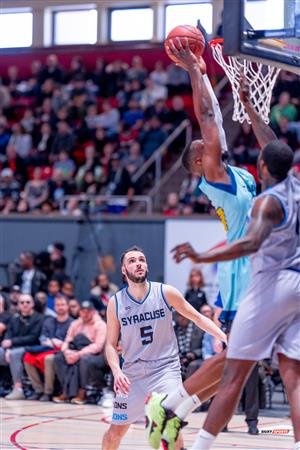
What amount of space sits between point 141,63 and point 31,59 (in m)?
4.04

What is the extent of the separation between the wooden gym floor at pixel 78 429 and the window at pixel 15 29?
15194mm

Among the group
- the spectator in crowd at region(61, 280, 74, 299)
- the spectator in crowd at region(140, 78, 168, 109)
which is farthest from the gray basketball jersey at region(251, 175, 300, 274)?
the spectator in crowd at region(140, 78, 168, 109)

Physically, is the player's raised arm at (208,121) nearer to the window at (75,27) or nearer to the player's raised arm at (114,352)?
the player's raised arm at (114,352)

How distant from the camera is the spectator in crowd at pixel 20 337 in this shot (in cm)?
1446

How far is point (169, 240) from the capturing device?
16734mm

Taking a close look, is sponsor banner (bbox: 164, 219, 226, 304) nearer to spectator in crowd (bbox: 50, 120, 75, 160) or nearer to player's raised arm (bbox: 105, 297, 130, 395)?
spectator in crowd (bbox: 50, 120, 75, 160)

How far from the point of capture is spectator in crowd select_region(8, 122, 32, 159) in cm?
2205

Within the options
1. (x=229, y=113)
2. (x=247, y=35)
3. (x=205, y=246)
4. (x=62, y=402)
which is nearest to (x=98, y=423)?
(x=62, y=402)

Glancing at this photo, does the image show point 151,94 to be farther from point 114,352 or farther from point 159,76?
point 114,352

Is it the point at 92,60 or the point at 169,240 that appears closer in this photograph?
the point at 169,240

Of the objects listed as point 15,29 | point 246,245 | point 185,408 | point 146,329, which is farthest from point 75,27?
Answer: point 246,245

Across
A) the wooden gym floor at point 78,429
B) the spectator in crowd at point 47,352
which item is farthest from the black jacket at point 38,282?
the wooden gym floor at point 78,429

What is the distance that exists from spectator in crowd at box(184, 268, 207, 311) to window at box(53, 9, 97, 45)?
40.0 feet

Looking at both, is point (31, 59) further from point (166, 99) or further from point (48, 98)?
point (166, 99)
